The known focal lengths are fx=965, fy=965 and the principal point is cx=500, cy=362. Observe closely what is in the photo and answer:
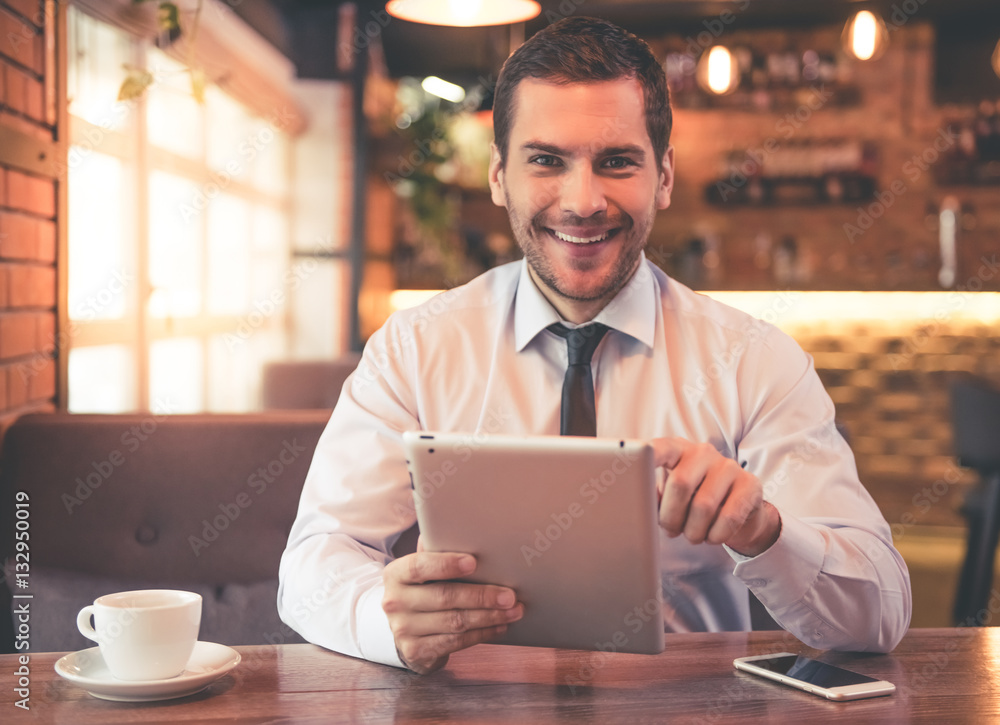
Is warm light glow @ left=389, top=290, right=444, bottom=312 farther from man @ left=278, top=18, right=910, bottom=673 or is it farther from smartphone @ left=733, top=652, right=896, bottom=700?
smartphone @ left=733, top=652, right=896, bottom=700

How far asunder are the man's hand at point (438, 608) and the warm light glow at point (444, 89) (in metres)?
4.24

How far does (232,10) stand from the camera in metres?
3.65

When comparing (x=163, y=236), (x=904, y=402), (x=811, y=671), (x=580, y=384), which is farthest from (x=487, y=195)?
(x=811, y=671)

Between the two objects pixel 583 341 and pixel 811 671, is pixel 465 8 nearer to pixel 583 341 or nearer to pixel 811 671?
pixel 583 341

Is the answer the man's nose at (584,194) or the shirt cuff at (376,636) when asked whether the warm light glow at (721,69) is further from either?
the shirt cuff at (376,636)

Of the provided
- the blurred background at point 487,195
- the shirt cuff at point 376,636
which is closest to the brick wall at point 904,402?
the blurred background at point 487,195

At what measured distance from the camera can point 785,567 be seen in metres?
1.19

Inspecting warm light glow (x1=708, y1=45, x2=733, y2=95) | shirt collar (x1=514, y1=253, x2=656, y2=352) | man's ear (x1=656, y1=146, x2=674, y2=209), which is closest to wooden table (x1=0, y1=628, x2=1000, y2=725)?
shirt collar (x1=514, y1=253, x2=656, y2=352)

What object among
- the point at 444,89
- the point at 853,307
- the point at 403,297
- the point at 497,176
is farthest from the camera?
the point at 403,297

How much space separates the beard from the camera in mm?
1564

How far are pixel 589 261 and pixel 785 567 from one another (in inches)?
23.6

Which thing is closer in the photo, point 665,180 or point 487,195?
point 665,180

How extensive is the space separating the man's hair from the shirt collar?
A: 0.74 feet

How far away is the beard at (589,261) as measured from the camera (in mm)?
1564
